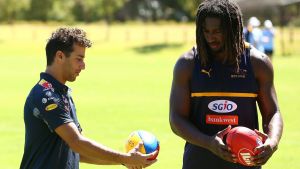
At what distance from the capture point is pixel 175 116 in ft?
17.4

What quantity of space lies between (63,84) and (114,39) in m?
56.3

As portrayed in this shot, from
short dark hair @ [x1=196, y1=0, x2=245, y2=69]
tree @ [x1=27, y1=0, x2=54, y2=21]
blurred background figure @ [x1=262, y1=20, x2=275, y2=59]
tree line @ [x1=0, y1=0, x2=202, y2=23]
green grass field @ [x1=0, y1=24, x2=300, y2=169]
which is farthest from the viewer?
tree @ [x1=27, y1=0, x2=54, y2=21]

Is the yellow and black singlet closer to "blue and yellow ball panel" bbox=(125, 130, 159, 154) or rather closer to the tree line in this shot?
"blue and yellow ball panel" bbox=(125, 130, 159, 154)

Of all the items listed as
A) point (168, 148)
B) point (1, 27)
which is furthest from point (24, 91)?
point (1, 27)

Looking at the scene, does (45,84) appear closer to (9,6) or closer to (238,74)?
(238,74)

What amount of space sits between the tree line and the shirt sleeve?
234ft

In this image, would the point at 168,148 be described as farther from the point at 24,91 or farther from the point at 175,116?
the point at 24,91

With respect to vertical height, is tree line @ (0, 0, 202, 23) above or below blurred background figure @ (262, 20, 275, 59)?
below

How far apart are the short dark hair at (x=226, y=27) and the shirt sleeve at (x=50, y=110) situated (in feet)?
3.82

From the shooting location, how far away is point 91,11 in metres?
97.0

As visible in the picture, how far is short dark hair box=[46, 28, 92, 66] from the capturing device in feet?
18.0

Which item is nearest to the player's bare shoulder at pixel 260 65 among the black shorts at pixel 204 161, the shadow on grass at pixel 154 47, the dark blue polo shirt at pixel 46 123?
the black shorts at pixel 204 161


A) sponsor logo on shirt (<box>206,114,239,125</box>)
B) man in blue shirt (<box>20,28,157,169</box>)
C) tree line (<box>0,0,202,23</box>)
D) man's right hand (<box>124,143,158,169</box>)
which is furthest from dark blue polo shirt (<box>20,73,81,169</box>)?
tree line (<box>0,0,202,23</box>)

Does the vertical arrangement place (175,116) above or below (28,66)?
above
